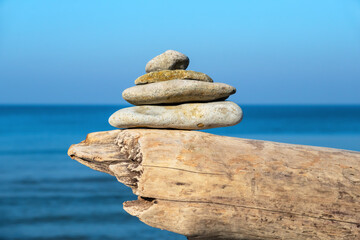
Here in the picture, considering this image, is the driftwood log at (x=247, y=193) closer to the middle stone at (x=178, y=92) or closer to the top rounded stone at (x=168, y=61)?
the middle stone at (x=178, y=92)

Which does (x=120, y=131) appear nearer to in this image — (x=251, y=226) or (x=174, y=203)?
(x=174, y=203)

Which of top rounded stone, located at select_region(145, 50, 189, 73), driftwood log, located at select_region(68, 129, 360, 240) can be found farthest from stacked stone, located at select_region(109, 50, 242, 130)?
driftwood log, located at select_region(68, 129, 360, 240)

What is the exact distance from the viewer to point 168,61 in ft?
17.0

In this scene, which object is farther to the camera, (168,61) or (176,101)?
(168,61)

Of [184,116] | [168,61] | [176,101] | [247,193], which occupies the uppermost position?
[168,61]

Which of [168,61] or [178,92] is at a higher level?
[168,61]

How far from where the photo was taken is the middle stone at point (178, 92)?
4875 millimetres

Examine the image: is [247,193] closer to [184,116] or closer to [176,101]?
[184,116]

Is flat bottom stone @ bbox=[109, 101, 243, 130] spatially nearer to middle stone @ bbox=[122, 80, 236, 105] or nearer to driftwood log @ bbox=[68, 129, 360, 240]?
middle stone @ bbox=[122, 80, 236, 105]

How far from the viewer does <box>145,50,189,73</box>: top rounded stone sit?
5180 millimetres

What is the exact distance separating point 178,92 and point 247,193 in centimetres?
154

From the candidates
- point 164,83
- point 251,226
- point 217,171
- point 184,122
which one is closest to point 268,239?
point 251,226

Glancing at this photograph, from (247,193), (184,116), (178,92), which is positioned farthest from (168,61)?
(247,193)

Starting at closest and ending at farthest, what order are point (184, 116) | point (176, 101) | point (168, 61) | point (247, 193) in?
point (247, 193), point (184, 116), point (176, 101), point (168, 61)
